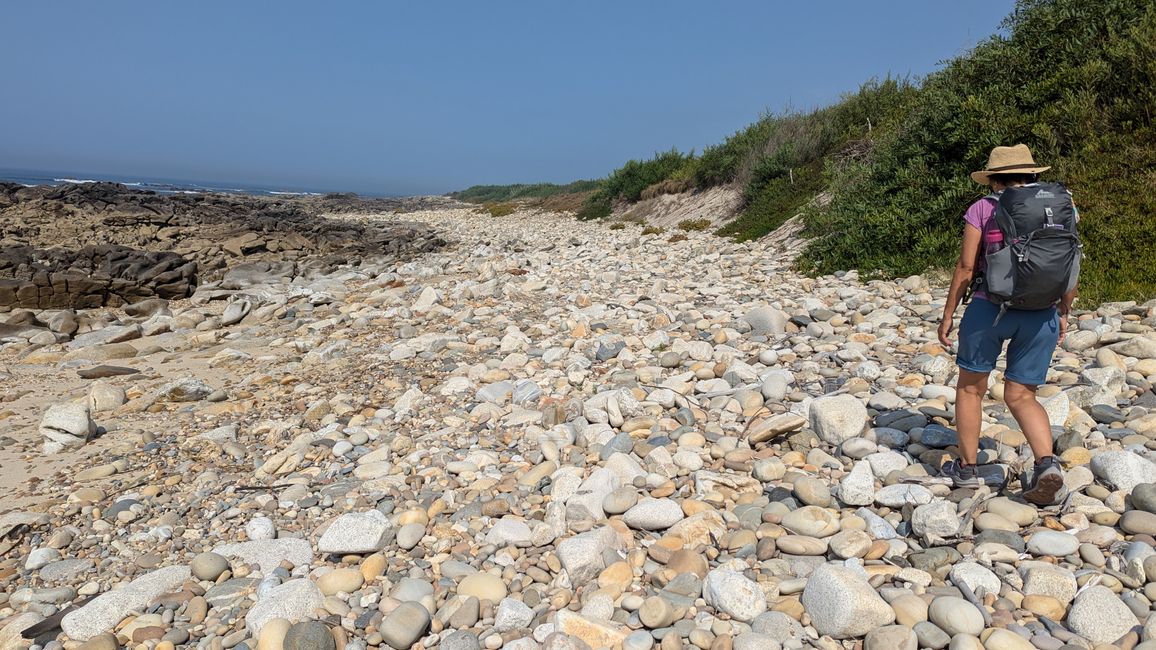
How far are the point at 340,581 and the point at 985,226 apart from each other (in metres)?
3.44

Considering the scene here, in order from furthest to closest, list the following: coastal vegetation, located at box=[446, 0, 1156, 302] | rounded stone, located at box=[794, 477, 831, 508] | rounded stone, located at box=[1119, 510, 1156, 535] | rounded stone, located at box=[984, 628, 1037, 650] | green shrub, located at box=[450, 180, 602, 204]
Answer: green shrub, located at box=[450, 180, 602, 204], coastal vegetation, located at box=[446, 0, 1156, 302], rounded stone, located at box=[794, 477, 831, 508], rounded stone, located at box=[1119, 510, 1156, 535], rounded stone, located at box=[984, 628, 1037, 650]

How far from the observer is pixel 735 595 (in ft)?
7.98

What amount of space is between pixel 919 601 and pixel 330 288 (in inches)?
513

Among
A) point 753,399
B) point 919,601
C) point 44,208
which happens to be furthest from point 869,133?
point 44,208

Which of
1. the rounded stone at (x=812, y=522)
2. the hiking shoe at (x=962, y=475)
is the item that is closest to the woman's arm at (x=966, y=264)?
the hiking shoe at (x=962, y=475)

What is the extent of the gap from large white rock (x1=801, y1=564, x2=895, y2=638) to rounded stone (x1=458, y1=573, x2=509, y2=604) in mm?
1277

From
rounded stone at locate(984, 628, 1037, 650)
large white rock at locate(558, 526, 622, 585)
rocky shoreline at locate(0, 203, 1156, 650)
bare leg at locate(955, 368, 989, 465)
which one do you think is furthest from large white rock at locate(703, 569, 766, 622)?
bare leg at locate(955, 368, 989, 465)

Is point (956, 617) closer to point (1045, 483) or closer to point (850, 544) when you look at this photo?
point (850, 544)

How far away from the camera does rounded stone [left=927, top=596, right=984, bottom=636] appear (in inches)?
84.4

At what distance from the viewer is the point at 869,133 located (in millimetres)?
14070

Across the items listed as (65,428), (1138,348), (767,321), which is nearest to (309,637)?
(65,428)

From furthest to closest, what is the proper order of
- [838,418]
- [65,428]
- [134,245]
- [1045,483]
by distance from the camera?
[134,245] → [65,428] → [838,418] → [1045,483]

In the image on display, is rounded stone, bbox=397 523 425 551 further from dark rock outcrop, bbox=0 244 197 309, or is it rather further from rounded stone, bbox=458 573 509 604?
dark rock outcrop, bbox=0 244 197 309

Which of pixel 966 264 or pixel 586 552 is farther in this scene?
pixel 966 264
